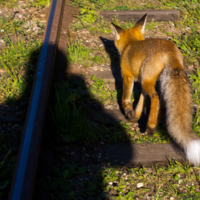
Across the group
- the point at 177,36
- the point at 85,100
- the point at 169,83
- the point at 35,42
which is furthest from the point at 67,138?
the point at 177,36

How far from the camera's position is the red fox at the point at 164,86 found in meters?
2.92

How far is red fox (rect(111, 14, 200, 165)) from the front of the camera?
2.92 m

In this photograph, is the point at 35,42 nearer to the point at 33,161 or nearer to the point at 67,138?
the point at 67,138

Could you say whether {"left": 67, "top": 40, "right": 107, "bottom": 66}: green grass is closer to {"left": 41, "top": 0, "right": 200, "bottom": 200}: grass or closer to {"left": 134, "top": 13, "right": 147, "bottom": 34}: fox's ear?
{"left": 41, "top": 0, "right": 200, "bottom": 200}: grass

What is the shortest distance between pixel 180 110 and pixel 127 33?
2.25 meters

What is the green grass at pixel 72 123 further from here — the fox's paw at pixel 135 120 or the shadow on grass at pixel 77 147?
the fox's paw at pixel 135 120

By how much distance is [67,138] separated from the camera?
3268 mm

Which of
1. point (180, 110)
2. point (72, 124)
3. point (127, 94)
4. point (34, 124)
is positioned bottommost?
point (72, 124)

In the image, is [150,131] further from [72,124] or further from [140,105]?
[72,124]

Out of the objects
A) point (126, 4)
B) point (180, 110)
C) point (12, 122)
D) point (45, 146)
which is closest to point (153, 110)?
point (180, 110)

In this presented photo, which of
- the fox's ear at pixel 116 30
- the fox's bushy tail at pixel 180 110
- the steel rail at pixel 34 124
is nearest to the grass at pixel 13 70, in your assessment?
the steel rail at pixel 34 124

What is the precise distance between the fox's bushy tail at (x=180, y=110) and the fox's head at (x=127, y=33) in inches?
58.5

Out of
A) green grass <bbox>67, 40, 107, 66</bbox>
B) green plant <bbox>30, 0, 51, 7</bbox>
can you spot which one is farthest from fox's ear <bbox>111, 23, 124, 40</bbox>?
green plant <bbox>30, 0, 51, 7</bbox>

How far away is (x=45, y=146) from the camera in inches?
124
